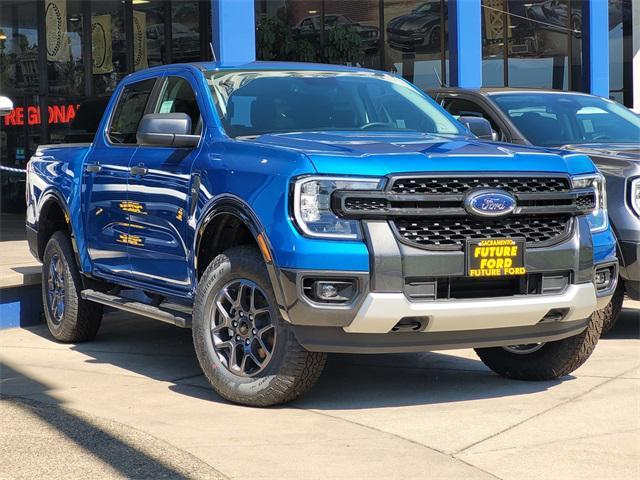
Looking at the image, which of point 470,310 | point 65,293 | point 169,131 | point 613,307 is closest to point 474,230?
point 470,310

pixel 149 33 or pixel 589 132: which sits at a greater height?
pixel 149 33

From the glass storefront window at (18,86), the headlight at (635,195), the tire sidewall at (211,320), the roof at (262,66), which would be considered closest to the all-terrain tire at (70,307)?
the roof at (262,66)

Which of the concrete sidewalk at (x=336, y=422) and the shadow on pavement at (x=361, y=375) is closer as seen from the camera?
the concrete sidewalk at (x=336, y=422)

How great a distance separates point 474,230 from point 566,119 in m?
3.60

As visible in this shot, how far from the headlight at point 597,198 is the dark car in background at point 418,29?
42.9ft

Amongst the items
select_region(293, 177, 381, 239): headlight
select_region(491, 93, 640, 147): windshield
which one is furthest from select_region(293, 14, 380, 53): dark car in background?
select_region(293, 177, 381, 239): headlight

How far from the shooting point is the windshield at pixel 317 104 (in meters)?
6.48

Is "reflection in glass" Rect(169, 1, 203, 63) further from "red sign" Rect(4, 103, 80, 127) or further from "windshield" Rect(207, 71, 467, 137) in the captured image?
"windshield" Rect(207, 71, 467, 137)

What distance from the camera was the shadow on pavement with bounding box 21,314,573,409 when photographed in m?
6.07

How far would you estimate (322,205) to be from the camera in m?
5.32

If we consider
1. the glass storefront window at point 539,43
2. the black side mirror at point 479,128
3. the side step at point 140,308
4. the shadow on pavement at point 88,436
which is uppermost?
the glass storefront window at point 539,43

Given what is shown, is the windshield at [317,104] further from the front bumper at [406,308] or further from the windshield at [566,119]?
the windshield at [566,119]

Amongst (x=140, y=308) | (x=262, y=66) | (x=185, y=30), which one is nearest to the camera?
(x=140, y=308)

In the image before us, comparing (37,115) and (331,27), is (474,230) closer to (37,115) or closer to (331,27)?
(331,27)
